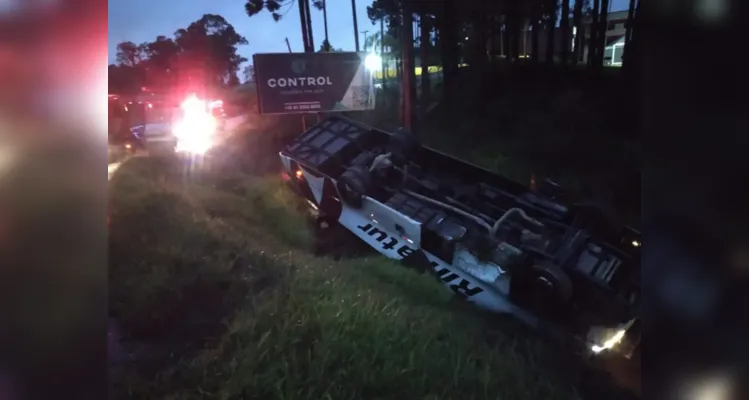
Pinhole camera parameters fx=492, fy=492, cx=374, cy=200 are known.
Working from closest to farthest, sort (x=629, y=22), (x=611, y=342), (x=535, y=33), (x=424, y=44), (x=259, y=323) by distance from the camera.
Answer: (x=259, y=323)
(x=629, y=22)
(x=611, y=342)
(x=535, y=33)
(x=424, y=44)

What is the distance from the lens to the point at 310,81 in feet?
4.98

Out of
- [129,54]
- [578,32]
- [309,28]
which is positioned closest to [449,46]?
[578,32]

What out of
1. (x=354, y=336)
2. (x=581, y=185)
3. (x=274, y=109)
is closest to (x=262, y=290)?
→ (x=354, y=336)

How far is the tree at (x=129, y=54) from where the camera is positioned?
1188 millimetres

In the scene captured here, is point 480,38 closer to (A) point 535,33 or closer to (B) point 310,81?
(A) point 535,33

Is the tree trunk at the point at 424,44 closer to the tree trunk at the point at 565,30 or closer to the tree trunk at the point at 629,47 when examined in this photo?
the tree trunk at the point at 565,30

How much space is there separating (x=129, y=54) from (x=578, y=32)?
129 cm

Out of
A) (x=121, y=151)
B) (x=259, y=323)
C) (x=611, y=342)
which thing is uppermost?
(x=121, y=151)

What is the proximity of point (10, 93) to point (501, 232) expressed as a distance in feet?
4.97

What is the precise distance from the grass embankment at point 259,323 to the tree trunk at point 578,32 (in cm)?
88

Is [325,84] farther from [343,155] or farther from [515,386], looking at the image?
[515,386]

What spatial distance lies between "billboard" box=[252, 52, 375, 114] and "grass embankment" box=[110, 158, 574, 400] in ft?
1.05

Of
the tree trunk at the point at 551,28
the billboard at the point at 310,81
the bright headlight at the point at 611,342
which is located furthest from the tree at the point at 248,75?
the bright headlight at the point at 611,342

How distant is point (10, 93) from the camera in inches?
30.8
